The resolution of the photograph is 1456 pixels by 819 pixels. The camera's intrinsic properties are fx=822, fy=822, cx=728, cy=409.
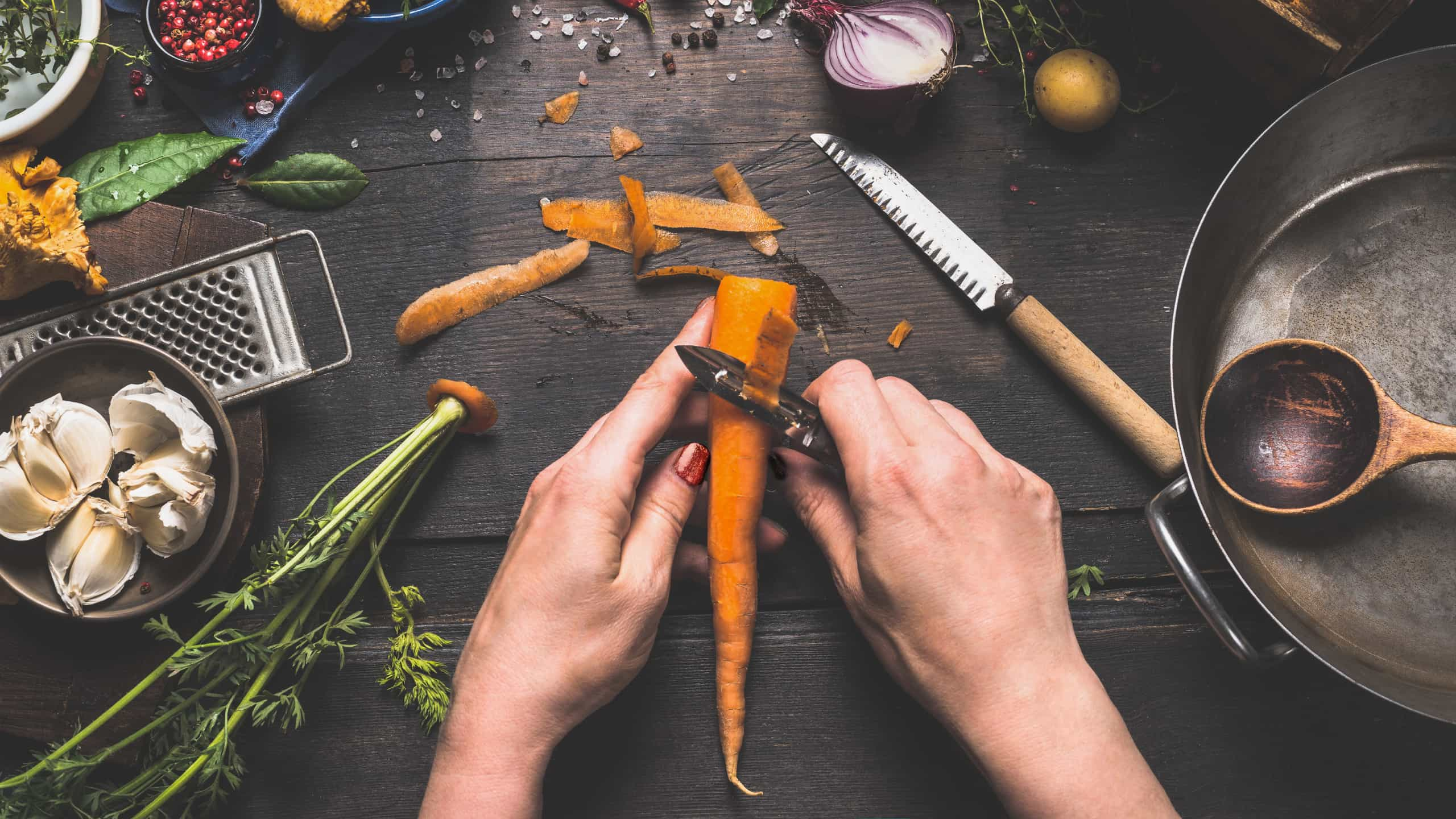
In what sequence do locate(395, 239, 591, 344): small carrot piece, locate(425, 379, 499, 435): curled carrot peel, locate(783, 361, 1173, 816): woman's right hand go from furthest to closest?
1. locate(395, 239, 591, 344): small carrot piece
2. locate(425, 379, 499, 435): curled carrot peel
3. locate(783, 361, 1173, 816): woman's right hand

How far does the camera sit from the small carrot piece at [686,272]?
4.83 feet

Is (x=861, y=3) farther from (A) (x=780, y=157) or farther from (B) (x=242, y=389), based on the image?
(B) (x=242, y=389)

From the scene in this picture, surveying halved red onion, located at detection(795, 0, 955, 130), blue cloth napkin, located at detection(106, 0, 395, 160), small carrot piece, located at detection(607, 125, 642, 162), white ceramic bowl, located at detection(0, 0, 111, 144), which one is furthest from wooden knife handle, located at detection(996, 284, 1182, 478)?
white ceramic bowl, located at detection(0, 0, 111, 144)

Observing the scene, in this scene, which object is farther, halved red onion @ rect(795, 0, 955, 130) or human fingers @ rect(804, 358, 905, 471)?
halved red onion @ rect(795, 0, 955, 130)

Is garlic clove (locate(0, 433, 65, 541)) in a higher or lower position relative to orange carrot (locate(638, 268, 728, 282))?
lower

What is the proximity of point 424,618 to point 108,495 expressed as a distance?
1.74ft

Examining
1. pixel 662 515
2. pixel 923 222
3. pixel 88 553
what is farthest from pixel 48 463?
pixel 923 222

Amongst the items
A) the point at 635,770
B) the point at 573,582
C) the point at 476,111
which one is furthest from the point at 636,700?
the point at 476,111

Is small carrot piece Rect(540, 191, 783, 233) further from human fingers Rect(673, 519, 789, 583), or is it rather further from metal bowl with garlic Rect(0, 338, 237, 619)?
metal bowl with garlic Rect(0, 338, 237, 619)

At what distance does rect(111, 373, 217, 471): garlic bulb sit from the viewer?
4.12 feet

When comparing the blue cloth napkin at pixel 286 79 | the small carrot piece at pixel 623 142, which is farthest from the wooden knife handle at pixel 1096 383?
the blue cloth napkin at pixel 286 79

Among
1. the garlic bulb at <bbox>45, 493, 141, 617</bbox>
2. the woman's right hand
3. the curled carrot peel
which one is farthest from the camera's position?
the curled carrot peel

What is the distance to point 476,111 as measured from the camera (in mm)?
1527

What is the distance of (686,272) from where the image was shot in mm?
1478
